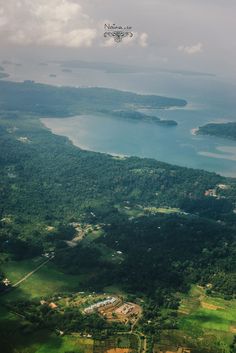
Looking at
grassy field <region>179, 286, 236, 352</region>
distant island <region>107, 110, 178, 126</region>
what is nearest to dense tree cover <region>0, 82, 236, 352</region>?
grassy field <region>179, 286, 236, 352</region>

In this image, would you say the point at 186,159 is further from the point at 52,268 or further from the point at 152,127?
the point at 52,268

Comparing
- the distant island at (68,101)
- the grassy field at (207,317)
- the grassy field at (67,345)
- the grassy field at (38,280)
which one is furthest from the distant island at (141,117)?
the grassy field at (67,345)

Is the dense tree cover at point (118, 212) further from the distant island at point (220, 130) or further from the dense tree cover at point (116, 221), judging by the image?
the distant island at point (220, 130)

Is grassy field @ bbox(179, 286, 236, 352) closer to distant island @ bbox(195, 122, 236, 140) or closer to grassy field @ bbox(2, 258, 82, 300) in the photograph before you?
grassy field @ bbox(2, 258, 82, 300)

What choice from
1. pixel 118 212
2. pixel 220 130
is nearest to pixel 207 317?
pixel 118 212

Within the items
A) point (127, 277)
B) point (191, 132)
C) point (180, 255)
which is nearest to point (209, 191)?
point (180, 255)

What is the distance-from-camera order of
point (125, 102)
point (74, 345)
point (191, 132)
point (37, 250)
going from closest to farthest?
point (74, 345), point (37, 250), point (191, 132), point (125, 102)
